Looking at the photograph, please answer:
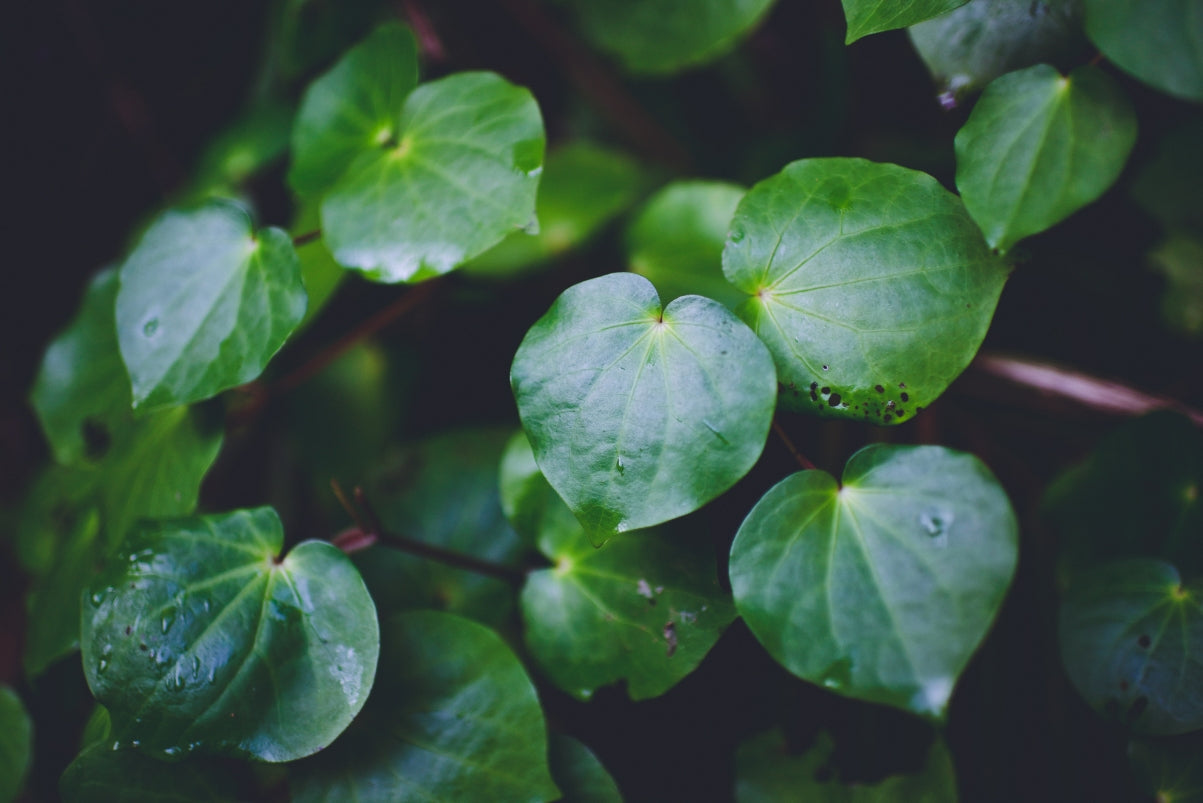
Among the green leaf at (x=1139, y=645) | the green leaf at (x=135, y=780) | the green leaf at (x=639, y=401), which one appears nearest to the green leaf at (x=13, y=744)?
the green leaf at (x=135, y=780)

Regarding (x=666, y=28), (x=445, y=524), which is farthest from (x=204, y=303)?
Result: (x=666, y=28)

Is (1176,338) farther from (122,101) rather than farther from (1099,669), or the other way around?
(122,101)

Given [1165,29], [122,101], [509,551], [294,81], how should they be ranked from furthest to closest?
[122,101]
[294,81]
[509,551]
[1165,29]

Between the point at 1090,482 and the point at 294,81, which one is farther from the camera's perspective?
the point at 294,81

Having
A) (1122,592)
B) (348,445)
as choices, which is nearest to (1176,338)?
(1122,592)

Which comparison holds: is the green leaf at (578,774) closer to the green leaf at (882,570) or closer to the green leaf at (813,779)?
the green leaf at (813,779)

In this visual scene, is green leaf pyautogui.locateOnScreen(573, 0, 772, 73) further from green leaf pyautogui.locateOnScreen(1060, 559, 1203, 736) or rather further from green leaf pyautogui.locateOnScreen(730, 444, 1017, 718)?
green leaf pyautogui.locateOnScreen(1060, 559, 1203, 736)

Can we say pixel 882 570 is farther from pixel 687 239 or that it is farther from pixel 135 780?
pixel 135 780
